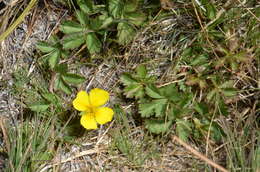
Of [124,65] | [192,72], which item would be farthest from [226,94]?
[124,65]

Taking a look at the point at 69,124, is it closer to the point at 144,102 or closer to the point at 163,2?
the point at 144,102

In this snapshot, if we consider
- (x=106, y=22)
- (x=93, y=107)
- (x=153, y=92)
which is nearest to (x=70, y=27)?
(x=106, y=22)

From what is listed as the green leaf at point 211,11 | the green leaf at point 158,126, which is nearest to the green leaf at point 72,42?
the green leaf at point 158,126

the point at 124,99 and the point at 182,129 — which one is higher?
the point at 124,99

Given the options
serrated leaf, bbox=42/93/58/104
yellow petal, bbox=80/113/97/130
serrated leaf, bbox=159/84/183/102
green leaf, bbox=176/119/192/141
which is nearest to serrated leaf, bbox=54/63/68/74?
serrated leaf, bbox=42/93/58/104

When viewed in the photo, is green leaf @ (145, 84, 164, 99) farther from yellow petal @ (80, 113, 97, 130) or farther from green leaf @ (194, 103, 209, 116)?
yellow petal @ (80, 113, 97, 130)

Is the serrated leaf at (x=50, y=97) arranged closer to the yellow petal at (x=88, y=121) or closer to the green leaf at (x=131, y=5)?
the yellow petal at (x=88, y=121)

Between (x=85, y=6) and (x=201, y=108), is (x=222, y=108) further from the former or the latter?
(x=85, y=6)
